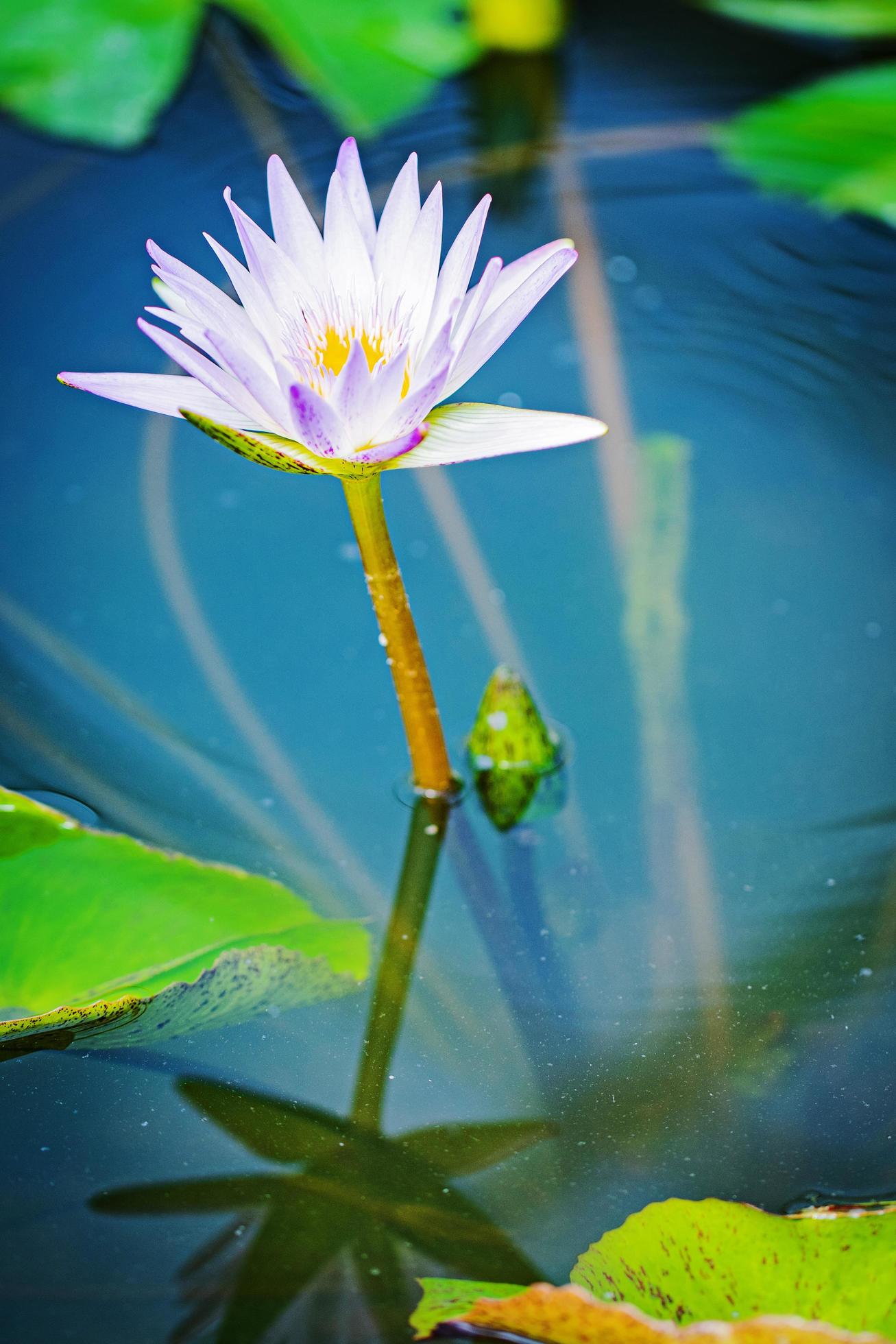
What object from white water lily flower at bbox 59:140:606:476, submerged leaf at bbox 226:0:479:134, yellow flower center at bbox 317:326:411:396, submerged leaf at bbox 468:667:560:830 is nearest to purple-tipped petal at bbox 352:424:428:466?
white water lily flower at bbox 59:140:606:476

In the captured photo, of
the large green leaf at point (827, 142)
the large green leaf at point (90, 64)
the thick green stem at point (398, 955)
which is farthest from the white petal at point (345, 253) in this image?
the large green leaf at point (90, 64)

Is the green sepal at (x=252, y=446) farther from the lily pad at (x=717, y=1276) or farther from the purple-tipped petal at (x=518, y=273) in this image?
the lily pad at (x=717, y=1276)

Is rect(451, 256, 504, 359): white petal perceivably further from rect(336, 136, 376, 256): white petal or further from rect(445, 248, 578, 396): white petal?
rect(336, 136, 376, 256): white petal

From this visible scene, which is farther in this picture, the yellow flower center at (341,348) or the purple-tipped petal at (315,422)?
the yellow flower center at (341,348)

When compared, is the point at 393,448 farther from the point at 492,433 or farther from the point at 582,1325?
the point at 582,1325

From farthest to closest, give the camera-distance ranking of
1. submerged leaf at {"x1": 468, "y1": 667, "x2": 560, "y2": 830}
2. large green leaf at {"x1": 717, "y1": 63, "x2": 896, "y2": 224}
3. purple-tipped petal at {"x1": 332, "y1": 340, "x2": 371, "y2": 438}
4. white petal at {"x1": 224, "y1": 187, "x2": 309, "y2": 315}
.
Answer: large green leaf at {"x1": 717, "y1": 63, "x2": 896, "y2": 224} → submerged leaf at {"x1": 468, "y1": 667, "x2": 560, "y2": 830} → white petal at {"x1": 224, "y1": 187, "x2": 309, "y2": 315} → purple-tipped petal at {"x1": 332, "y1": 340, "x2": 371, "y2": 438}

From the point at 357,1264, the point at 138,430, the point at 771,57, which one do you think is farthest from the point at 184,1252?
the point at 771,57

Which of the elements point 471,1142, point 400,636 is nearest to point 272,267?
point 400,636
